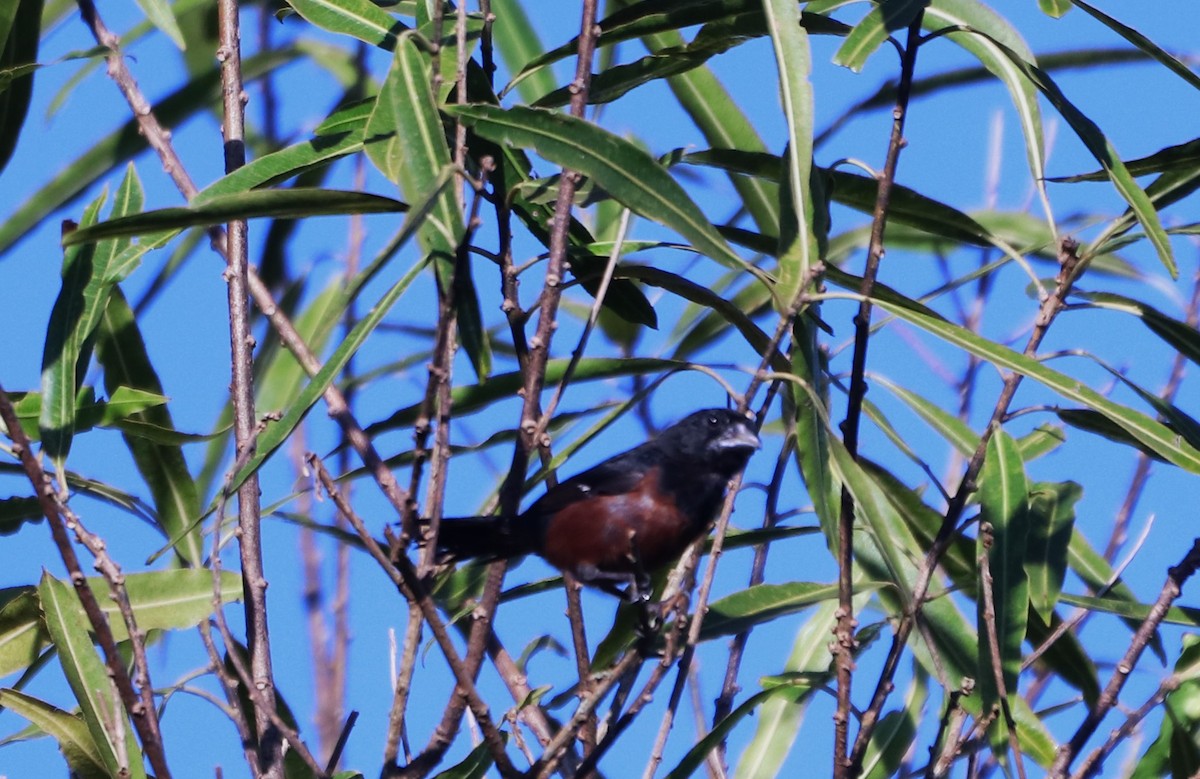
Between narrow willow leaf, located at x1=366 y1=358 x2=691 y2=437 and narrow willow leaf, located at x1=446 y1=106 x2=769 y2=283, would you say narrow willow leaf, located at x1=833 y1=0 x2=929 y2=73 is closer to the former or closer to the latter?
narrow willow leaf, located at x1=446 y1=106 x2=769 y2=283

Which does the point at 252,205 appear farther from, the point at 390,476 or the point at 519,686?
the point at 519,686

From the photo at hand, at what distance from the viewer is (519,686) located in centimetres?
253

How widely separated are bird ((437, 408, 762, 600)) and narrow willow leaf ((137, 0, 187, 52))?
1.15 meters

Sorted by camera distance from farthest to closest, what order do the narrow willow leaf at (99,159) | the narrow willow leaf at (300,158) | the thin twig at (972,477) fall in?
the narrow willow leaf at (99,159) < the narrow willow leaf at (300,158) < the thin twig at (972,477)

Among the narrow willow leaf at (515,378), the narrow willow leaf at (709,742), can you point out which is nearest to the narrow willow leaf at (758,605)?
the narrow willow leaf at (709,742)

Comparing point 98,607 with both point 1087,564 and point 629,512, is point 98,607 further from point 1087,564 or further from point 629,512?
point 1087,564

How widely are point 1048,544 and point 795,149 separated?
0.93 metres

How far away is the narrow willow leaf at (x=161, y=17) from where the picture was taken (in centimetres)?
273

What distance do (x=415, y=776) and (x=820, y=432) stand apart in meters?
0.94

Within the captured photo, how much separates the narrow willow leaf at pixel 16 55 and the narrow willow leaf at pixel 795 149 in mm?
1722

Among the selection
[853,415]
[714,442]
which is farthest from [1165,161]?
[714,442]

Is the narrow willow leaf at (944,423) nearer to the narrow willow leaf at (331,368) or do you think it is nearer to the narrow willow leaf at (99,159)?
the narrow willow leaf at (331,368)

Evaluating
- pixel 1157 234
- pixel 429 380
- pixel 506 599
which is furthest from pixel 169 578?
pixel 1157 234

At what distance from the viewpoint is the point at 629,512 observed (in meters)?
3.46
